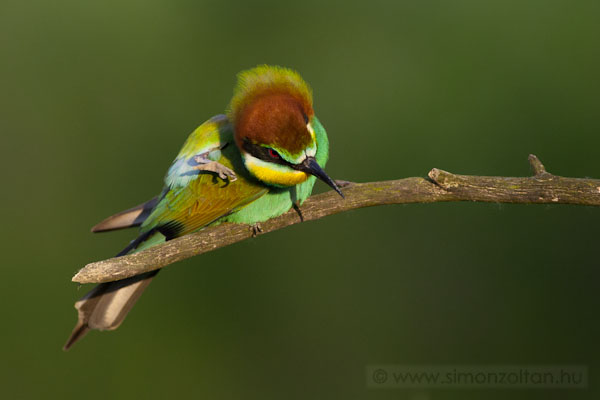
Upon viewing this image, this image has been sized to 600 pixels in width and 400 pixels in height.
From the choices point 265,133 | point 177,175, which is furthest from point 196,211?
point 265,133

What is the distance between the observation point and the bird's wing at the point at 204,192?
114 inches

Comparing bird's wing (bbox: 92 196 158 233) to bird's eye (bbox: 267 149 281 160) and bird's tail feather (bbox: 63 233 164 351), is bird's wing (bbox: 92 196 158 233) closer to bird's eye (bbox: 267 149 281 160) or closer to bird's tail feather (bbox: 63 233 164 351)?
bird's tail feather (bbox: 63 233 164 351)

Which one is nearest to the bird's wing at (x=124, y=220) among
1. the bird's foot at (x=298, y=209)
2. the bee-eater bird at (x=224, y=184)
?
the bee-eater bird at (x=224, y=184)

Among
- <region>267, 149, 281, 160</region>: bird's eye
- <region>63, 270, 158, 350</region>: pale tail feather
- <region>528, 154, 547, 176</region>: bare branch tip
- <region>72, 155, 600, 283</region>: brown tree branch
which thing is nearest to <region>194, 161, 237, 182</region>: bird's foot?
<region>72, 155, 600, 283</region>: brown tree branch

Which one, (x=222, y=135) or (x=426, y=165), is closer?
(x=222, y=135)

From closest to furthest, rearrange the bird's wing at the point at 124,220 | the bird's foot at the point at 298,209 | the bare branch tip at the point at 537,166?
the bare branch tip at the point at 537,166 < the bird's foot at the point at 298,209 < the bird's wing at the point at 124,220

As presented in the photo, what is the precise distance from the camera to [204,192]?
294 cm

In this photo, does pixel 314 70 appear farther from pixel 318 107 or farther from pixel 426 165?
pixel 426 165

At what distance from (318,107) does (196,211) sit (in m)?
1.84

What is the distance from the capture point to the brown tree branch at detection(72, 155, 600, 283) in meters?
2.25

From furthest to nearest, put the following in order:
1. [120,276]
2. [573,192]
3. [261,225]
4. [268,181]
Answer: [261,225] → [268,181] → [573,192] → [120,276]

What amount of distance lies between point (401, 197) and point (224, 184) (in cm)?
81

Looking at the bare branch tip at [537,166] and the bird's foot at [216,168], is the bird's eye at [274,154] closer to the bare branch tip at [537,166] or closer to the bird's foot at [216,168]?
the bird's foot at [216,168]

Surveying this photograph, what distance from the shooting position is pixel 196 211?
2.92 metres
